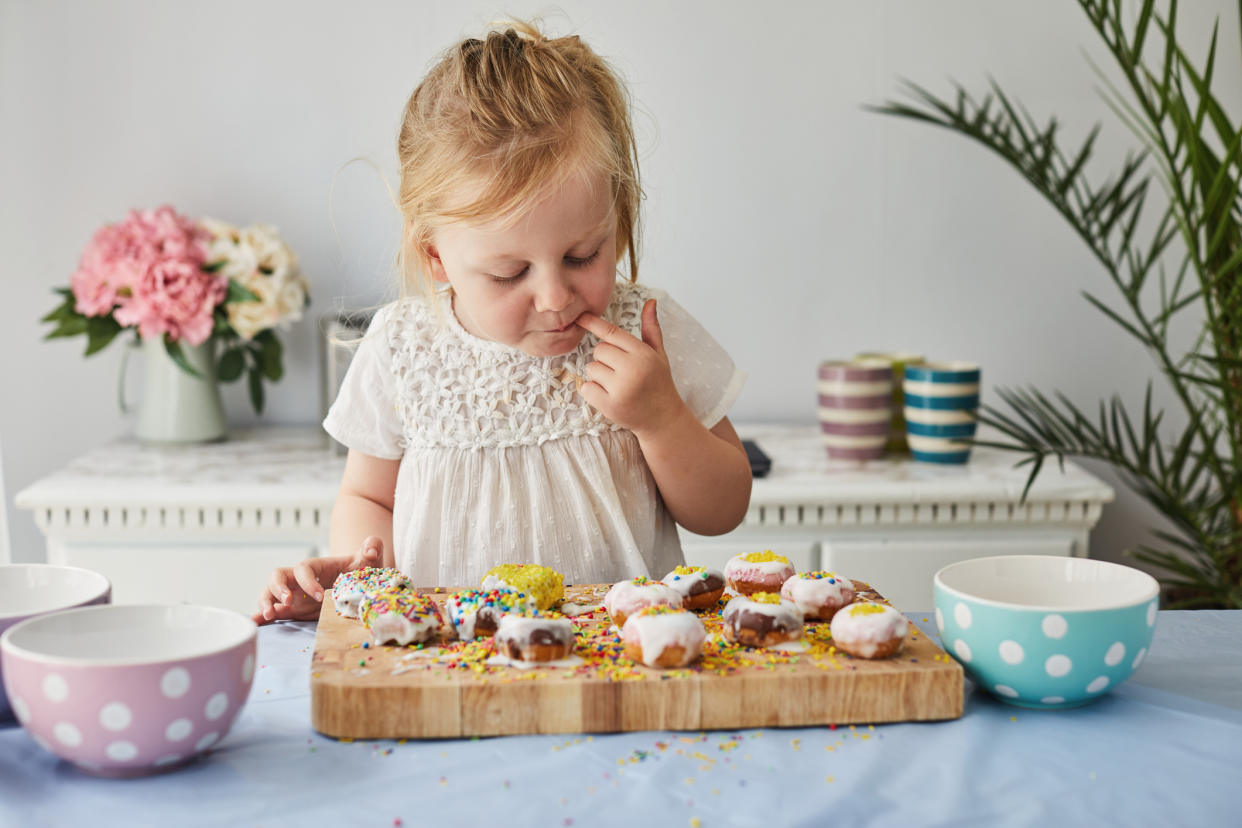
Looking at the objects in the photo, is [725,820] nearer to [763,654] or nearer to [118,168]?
[763,654]

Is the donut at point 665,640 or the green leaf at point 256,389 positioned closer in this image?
the donut at point 665,640

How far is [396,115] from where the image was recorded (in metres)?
2.24

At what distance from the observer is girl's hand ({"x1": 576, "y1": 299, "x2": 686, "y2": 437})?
1.07m

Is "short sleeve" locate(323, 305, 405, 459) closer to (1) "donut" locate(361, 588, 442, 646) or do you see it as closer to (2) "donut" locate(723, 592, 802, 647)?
(1) "donut" locate(361, 588, 442, 646)

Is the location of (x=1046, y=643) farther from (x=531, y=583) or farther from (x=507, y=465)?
(x=507, y=465)

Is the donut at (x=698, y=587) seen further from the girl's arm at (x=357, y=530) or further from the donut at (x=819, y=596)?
the girl's arm at (x=357, y=530)

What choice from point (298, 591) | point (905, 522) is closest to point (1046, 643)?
point (298, 591)

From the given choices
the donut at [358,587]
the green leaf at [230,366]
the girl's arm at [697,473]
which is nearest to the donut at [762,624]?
the donut at [358,587]

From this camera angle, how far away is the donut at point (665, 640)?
0.72 m

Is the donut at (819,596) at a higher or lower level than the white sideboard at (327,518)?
higher

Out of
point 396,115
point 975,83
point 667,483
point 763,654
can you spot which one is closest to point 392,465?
point 667,483

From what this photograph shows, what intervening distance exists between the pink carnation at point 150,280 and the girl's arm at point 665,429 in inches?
46.2

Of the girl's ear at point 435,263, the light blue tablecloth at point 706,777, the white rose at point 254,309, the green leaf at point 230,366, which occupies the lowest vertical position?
the light blue tablecloth at point 706,777

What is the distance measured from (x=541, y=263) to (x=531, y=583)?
0.32 m
